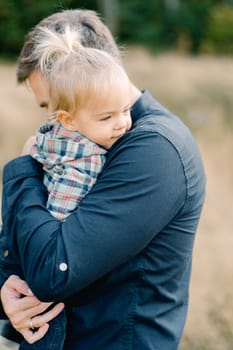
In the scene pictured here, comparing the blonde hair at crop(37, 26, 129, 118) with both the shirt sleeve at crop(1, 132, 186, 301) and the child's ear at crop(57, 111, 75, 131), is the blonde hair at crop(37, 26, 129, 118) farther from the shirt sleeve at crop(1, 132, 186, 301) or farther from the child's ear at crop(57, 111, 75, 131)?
the shirt sleeve at crop(1, 132, 186, 301)

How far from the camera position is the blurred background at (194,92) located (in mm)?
5035

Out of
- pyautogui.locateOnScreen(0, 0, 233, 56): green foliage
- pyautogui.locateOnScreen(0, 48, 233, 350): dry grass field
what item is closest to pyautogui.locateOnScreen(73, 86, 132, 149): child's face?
pyautogui.locateOnScreen(0, 48, 233, 350): dry grass field

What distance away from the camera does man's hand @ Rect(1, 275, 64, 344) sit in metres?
2.22

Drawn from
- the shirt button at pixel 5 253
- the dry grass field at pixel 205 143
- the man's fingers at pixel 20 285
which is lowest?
the dry grass field at pixel 205 143

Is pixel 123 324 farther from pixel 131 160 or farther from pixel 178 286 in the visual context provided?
pixel 131 160

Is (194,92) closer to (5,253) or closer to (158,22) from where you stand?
(5,253)

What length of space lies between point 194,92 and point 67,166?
9.16 metres

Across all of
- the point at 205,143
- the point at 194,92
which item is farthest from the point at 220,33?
the point at 205,143

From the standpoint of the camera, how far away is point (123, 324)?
2207mm

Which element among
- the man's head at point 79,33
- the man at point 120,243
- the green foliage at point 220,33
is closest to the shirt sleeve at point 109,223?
the man at point 120,243

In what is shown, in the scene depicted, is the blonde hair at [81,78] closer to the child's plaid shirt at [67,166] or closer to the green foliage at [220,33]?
the child's plaid shirt at [67,166]

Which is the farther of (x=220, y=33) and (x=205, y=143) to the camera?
(x=220, y=33)

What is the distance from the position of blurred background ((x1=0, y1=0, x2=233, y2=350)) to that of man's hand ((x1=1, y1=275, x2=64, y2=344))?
905mm

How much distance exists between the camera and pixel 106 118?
2146 millimetres
